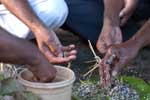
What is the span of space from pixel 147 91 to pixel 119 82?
0.20m

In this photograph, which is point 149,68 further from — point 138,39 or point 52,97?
point 52,97

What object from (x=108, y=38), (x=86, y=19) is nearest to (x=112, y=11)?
(x=108, y=38)

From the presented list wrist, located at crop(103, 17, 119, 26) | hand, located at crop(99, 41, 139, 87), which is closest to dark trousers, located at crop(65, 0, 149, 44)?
wrist, located at crop(103, 17, 119, 26)

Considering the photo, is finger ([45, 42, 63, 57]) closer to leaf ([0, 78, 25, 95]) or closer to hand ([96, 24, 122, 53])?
hand ([96, 24, 122, 53])

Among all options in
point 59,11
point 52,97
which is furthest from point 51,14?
point 52,97

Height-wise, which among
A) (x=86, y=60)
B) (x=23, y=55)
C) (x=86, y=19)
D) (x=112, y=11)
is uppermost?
(x=23, y=55)

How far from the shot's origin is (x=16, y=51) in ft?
6.40

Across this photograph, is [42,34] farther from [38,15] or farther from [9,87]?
[9,87]

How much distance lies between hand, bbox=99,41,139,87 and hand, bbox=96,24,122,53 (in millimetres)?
163

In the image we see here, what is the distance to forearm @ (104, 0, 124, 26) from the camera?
3025 mm

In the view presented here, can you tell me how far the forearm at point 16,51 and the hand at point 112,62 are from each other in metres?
0.56

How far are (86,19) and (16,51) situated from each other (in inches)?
67.4

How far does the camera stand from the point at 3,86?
1.96 meters

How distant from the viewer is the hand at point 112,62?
252 cm
